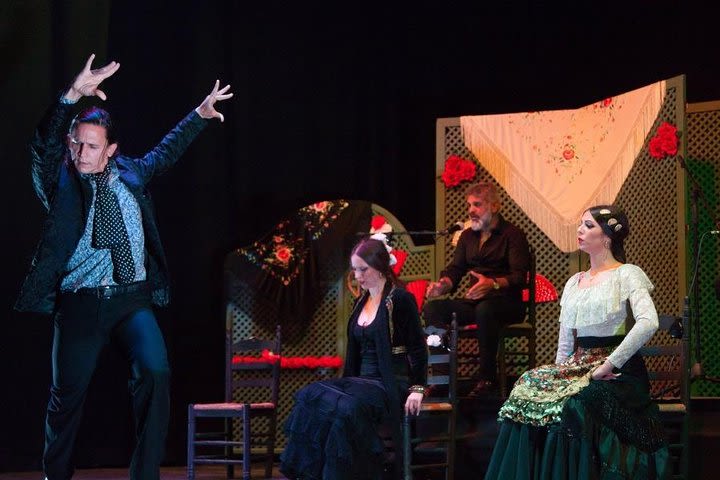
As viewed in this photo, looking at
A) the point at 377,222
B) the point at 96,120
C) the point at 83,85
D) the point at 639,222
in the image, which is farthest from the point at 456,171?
the point at 83,85

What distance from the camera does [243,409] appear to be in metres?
6.11

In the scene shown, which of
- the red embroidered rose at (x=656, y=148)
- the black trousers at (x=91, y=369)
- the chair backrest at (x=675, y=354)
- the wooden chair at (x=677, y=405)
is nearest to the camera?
the black trousers at (x=91, y=369)

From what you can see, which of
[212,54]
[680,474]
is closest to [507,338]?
[680,474]

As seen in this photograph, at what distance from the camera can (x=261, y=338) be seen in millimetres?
7281

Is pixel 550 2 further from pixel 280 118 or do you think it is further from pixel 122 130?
pixel 122 130

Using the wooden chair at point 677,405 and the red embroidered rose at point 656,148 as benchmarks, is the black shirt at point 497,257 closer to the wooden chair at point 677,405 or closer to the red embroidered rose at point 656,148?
the red embroidered rose at point 656,148

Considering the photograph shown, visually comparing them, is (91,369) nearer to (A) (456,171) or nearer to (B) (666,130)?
(A) (456,171)

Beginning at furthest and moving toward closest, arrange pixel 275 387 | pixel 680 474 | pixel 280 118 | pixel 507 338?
pixel 280 118
pixel 507 338
pixel 275 387
pixel 680 474

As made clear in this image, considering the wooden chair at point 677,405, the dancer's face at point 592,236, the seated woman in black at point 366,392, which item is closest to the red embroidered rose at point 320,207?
the seated woman in black at point 366,392

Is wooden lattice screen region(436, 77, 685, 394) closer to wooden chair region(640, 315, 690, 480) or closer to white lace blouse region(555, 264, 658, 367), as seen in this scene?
wooden chair region(640, 315, 690, 480)

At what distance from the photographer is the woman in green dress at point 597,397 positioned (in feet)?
13.9

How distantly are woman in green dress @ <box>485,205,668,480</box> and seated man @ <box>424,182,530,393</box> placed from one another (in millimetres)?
1639

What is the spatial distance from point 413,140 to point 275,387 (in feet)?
7.66

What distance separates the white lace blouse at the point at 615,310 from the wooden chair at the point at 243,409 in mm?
2256
